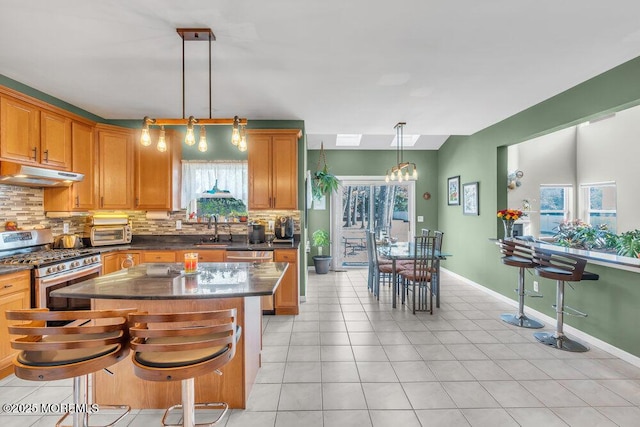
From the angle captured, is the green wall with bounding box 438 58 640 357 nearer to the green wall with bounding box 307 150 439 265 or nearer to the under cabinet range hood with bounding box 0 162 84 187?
the green wall with bounding box 307 150 439 265

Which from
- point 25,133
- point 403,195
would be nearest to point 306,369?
point 25,133

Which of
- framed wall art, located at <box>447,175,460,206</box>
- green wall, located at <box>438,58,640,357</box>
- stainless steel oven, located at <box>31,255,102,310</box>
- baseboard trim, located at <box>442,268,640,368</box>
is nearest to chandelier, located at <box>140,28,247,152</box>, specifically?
stainless steel oven, located at <box>31,255,102,310</box>

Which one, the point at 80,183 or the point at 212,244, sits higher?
the point at 80,183

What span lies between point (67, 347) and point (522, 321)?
14.3 ft

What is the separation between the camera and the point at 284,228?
14.6 ft

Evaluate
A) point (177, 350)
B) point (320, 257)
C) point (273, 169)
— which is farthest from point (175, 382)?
point (320, 257)

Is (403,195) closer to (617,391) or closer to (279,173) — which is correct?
(279,173)

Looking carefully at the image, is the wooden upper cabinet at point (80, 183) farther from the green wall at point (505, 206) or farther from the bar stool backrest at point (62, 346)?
the green wall at point (505, 206)

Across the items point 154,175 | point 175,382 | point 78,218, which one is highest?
point 154,175

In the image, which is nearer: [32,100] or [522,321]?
[32,100]

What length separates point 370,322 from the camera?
385 centimetres

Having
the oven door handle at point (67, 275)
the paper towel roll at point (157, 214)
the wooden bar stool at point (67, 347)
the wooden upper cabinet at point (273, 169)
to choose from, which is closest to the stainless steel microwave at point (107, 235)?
the paper towel roll at point (157, 214)

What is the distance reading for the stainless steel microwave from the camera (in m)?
4.12

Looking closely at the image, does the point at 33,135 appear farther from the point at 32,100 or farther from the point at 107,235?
the point at 107,235
